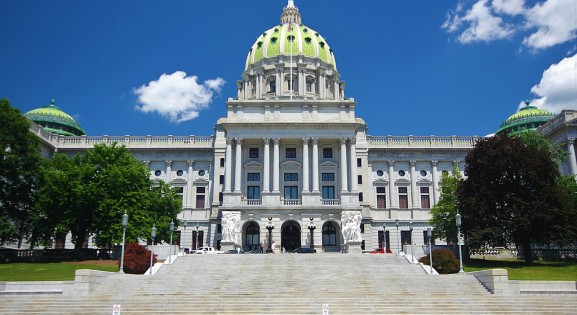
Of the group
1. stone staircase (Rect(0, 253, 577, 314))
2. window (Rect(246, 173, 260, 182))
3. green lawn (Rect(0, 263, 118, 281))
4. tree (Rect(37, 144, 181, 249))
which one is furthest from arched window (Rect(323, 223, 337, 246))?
green lawn (Rect(0, 263, 118, 281))

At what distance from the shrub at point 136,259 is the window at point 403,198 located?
47.3 metres

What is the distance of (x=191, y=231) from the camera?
247 ft

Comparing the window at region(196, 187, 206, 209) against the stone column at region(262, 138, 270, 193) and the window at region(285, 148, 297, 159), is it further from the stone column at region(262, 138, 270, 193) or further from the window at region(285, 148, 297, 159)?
the window at region(285, 148, 297, 159)

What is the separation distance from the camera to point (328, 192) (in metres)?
67.4

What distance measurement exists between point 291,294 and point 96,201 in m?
25.9

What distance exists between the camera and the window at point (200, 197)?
7781 cm

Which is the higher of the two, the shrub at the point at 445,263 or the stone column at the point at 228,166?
the stone column at the point at 228,166

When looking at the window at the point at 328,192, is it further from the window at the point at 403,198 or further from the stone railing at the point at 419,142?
the window at the point at 403,198

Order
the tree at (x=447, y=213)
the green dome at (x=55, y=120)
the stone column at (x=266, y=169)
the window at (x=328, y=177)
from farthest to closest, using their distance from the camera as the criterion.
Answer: the green dome at (x=55, y=120) < the window at (x=328, y=177) < the stone column at (x=266, y=169) < the tree at (x=447, y=213)

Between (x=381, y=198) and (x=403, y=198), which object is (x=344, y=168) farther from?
(x=403, y=198)

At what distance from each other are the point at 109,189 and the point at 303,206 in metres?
23.9

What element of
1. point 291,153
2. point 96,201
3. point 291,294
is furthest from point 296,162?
point 291,294

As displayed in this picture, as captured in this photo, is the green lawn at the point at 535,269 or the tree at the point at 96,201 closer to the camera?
the green lawn at the point at 535,269

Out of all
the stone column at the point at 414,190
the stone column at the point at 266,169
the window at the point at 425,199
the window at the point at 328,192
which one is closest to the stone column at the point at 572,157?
the window at the point at 425,199
